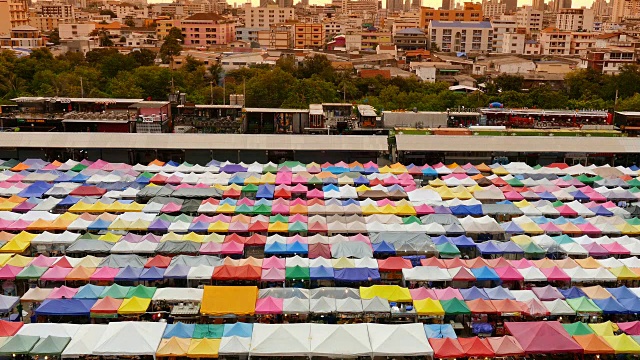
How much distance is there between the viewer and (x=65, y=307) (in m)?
9.06

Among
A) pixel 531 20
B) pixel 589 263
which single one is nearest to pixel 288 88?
pixel 589 263

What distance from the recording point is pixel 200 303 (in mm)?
9289

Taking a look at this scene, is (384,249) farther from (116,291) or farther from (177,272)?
(116,291)

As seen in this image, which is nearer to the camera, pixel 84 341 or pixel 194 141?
pixel 84 341

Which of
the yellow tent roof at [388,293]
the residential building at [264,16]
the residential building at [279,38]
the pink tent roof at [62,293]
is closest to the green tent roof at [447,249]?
the yellow tent roof at [388,293]

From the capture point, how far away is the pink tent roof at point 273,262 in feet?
34.4

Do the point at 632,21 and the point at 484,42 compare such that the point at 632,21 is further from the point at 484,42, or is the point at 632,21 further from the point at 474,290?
the point at 474,290

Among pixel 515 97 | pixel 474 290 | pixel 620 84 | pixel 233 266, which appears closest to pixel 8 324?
pixel 233 266

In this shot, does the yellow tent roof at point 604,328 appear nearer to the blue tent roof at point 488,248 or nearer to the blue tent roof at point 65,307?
the blue tent roof at point 488,248

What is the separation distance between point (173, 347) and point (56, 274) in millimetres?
3123

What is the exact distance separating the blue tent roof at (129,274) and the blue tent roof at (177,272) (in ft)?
1.41

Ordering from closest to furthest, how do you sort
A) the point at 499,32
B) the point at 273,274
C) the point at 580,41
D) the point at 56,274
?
the point at 56,274 < the point at 273,274 < the point at 580,41 < the point at 499,32

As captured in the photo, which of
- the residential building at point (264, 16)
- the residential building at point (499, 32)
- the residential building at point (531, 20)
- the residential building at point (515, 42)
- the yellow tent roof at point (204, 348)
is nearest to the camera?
the yellow tent roof at point (204, 348)

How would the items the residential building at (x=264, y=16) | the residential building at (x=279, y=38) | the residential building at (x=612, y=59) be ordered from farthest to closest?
1. the residential building at (x=264, y=16)
2. the residential building at (x=279, y=38)
3. the residential building at (x=612, y=59)
